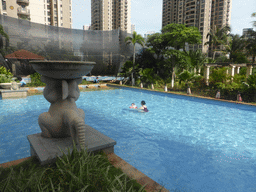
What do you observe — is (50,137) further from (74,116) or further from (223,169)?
(223,169)

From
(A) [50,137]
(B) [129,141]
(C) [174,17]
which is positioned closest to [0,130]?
(A) [50,137]

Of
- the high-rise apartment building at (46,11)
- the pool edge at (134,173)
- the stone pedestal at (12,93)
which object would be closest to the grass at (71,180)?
the pool edge at (134,173)

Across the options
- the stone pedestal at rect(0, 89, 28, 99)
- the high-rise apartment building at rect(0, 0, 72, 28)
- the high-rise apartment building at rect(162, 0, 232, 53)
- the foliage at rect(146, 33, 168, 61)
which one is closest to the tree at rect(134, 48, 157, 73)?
the foliage at rect(146, 33, 168, 61)

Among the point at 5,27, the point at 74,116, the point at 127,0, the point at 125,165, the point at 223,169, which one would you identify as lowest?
the point at 223,169

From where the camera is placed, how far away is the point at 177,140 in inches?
252

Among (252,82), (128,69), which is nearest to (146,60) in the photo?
(128,69)

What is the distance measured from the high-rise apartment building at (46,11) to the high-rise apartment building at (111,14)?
3368cm

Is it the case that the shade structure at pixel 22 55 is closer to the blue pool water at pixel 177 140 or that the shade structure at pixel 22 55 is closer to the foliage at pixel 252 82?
the blue pool water at pixel 177 140

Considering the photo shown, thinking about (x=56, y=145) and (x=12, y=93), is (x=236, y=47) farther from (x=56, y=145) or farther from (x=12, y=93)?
(x=56, y=145)

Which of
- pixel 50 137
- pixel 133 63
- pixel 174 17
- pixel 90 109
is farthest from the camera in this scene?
pixel 174 17

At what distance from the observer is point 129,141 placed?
622 cm

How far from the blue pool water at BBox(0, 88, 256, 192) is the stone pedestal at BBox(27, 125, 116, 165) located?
1163mm

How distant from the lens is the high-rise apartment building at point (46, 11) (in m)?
47.7

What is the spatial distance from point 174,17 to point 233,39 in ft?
202
